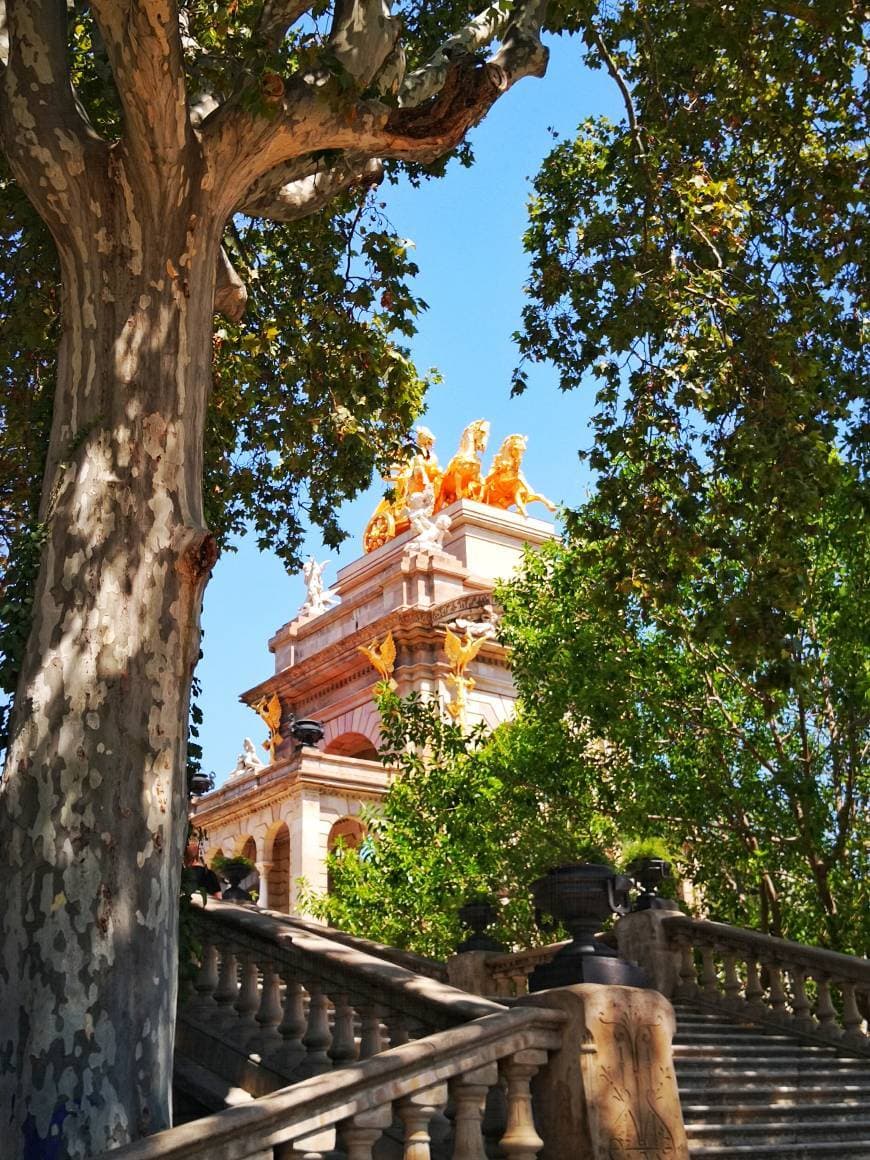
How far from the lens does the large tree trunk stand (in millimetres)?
6309

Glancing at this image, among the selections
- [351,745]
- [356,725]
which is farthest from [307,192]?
[351,745]

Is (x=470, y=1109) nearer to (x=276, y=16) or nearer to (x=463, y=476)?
(x=276, y=16)

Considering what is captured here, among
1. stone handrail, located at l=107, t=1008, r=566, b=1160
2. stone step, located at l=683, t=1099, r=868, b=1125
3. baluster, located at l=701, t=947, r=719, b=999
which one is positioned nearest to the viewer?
stone handrail, located at l=107, t=1008, r=566, b=1160

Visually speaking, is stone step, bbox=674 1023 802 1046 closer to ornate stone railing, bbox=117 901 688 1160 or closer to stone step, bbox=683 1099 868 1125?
stone step, bbox=683 1099 868 1125

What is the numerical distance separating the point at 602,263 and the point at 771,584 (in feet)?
13.6

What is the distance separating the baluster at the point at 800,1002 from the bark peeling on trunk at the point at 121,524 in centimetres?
750

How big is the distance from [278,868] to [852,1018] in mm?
25560

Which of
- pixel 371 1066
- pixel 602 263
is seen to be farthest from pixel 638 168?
pixel 371 1066

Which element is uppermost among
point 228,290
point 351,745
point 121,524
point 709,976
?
point 351,745

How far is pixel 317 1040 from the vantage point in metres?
8.48

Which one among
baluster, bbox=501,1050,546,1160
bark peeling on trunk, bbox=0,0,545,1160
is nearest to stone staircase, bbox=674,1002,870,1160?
baluster, bbox=501,1050,546,1160

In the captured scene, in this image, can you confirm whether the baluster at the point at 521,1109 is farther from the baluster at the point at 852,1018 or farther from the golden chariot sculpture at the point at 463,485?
the golden chariot sculpture at the point at 463,485

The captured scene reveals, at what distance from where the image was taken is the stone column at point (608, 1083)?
23.4ft

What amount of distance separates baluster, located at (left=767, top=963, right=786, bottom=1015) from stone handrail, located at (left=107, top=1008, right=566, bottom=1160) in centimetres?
579
